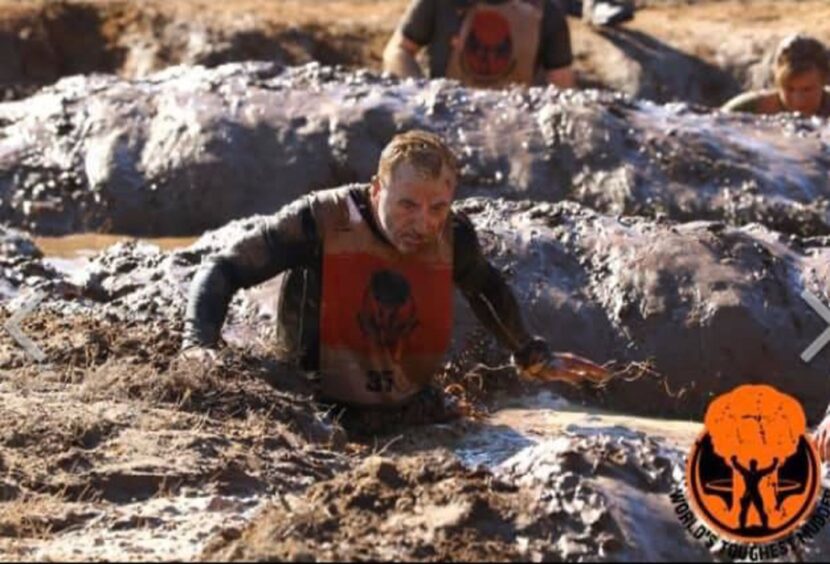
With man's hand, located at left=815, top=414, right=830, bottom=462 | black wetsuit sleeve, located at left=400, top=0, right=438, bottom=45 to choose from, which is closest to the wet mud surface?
man's hand, located at left=815, top=414, right=830, bottom=462

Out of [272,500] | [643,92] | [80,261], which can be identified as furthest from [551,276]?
[643,92]

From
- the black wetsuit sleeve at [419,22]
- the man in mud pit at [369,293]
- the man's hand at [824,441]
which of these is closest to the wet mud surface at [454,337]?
the man in mud pit at [369,293]

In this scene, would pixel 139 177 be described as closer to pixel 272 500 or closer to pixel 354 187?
pixel 354 187

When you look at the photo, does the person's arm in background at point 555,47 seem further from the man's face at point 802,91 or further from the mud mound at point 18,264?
the mud mound at point 18,264

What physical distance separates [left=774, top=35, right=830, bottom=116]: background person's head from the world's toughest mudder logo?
6510 mm

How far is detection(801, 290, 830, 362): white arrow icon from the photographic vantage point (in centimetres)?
835

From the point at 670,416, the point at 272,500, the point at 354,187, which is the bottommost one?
the point at 670,416

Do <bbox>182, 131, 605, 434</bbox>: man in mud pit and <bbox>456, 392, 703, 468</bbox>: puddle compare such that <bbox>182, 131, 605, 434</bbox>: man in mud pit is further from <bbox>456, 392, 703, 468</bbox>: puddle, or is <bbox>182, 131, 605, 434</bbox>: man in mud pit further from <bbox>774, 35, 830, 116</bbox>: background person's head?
<bbox>774, 35, 830, 116</bbox>: background person's head

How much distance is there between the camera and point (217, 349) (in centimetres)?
693

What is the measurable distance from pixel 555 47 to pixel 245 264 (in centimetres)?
568

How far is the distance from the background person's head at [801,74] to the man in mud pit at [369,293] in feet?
15.8

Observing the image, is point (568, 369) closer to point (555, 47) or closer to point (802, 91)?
point (802, 91)

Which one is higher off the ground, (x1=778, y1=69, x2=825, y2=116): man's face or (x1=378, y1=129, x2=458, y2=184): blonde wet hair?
(x1=378, y1=129, x2=458, y2=184): blonde wet hair

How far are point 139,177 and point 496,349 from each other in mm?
2921
